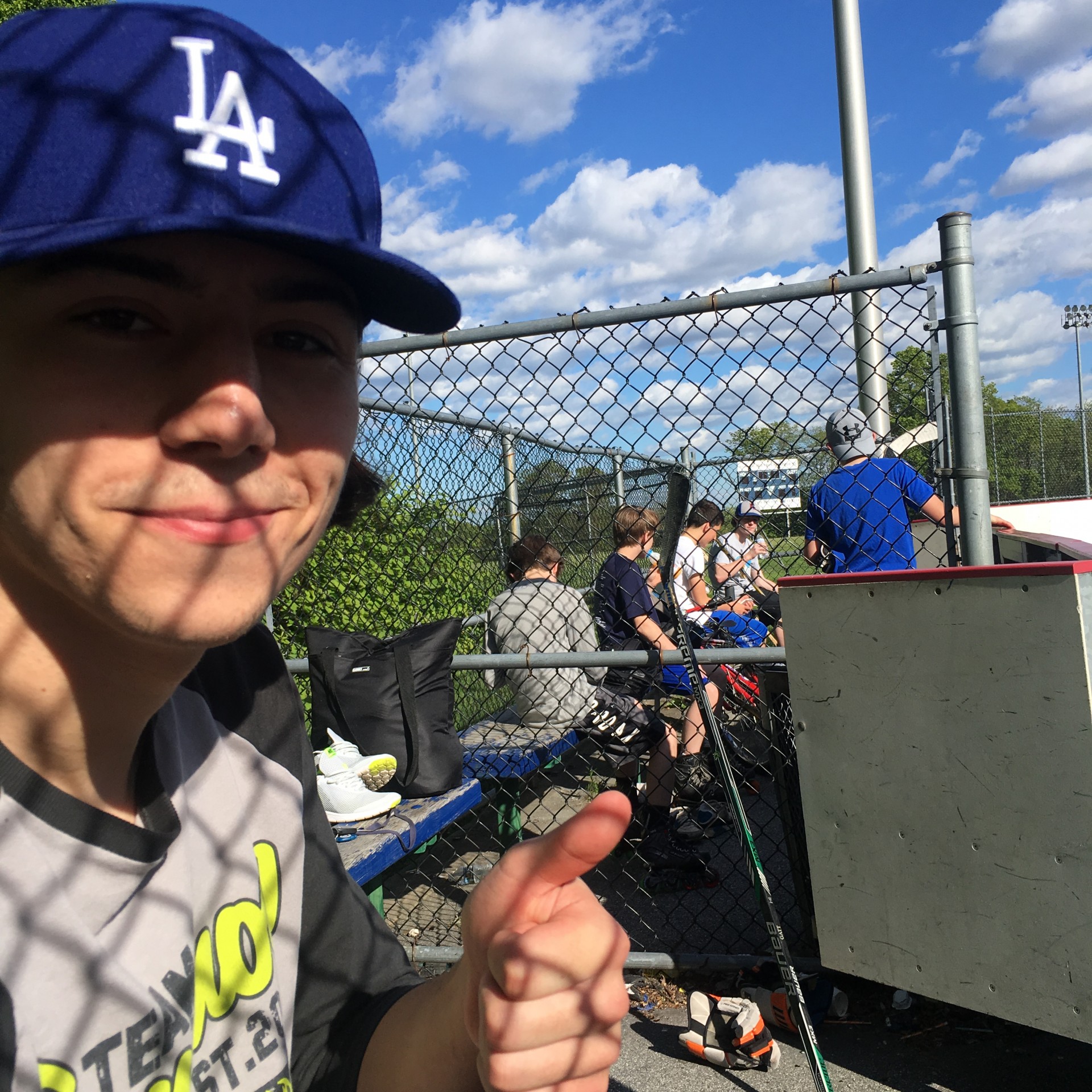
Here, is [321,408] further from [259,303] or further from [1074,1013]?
[1074,1013]

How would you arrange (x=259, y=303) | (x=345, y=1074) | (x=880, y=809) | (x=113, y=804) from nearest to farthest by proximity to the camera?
(x=259, y=303) → (x=113, y=804) → (x=345, y=1074) → (x=880, y=809)

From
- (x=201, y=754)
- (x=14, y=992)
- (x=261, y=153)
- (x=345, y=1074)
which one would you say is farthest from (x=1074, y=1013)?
(x=261, y=153)

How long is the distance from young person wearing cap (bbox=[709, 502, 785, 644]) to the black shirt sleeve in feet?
6.97

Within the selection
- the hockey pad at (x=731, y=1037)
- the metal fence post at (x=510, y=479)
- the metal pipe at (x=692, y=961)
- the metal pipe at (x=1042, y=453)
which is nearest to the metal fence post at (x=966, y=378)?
the metal pipe at (x=692, y=961)

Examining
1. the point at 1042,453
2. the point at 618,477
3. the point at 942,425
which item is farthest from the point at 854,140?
the point at 1042,453

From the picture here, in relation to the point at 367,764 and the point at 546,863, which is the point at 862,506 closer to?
the point at 367,764

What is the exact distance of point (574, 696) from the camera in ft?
17.0

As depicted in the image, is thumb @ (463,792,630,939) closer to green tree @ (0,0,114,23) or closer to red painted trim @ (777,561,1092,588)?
red painted trim @ (777,561,1092,588)

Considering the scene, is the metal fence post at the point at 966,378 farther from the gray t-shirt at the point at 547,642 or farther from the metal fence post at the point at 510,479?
the metal fence post at the point at 510,479

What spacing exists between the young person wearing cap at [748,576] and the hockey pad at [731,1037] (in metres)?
1.43

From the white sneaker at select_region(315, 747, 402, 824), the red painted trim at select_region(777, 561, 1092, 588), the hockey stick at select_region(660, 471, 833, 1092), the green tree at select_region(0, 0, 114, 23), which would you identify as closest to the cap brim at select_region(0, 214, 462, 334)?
the hockey stick at select_region(660, 471, 833, 1092)

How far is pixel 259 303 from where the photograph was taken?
845 millimetres

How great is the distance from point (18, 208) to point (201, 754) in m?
0.72

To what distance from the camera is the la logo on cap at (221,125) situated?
774 millimetres
